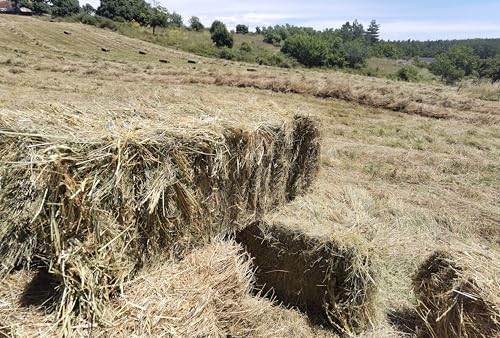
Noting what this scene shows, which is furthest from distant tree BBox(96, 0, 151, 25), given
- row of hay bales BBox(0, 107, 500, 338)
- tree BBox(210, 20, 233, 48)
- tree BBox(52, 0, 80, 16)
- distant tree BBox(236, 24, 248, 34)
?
row of hay bales BBox(0, 107, 500, 338)

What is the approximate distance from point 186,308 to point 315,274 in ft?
5.55

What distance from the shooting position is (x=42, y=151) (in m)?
2.61

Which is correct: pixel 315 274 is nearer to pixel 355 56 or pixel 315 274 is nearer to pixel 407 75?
pixel 407 75

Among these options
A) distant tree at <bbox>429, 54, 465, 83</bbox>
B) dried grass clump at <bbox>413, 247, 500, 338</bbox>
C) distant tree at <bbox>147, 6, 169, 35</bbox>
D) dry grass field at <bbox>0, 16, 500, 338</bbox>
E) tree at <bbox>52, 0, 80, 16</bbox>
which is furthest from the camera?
distant tree at <bbox>429, 54, 465, 83</bbox>

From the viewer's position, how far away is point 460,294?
318 cm

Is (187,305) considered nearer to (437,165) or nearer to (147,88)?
(437,165)

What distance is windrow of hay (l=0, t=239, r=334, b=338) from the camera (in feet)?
8.31

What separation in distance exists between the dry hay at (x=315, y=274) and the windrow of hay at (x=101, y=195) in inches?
29.6

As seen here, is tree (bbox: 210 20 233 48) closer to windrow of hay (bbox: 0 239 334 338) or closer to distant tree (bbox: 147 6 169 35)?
distant tree (bbox: 147 6 169 35)

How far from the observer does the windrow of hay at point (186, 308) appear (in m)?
2.53

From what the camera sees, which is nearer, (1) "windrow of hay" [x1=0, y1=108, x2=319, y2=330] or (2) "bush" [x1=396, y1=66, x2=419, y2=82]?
(1) "windrow of hay" [x1=0, y1=108, x2=319, y2=330]

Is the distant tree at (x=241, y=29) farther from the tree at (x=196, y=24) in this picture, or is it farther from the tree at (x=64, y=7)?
the tree at (x=64, y=7)

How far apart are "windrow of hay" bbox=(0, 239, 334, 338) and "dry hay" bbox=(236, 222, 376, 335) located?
0.24 m

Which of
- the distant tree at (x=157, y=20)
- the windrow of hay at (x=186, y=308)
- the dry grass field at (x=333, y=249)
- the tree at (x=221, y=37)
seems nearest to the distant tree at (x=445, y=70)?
the tree at (x=221, y=37)
